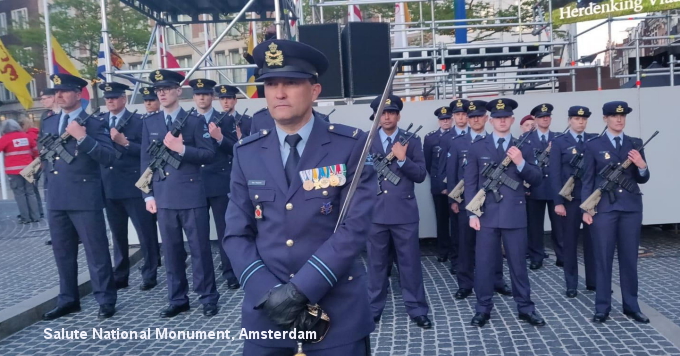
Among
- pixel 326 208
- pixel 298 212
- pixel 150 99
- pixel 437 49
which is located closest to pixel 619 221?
pixel 326 208

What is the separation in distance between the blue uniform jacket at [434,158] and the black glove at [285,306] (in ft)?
20.4

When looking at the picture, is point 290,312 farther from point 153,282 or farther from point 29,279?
point 29,279

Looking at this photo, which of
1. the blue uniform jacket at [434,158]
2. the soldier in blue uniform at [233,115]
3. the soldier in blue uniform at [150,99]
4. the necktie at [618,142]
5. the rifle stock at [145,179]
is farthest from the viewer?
the blue uniform jacket at [434,158]

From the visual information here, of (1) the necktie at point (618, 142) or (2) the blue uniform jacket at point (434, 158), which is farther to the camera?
(2) the blue uniform jacket at point (434, 158)

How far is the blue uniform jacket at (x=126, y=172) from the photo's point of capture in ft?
24.3

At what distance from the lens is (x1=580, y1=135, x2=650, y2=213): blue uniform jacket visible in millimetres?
5723

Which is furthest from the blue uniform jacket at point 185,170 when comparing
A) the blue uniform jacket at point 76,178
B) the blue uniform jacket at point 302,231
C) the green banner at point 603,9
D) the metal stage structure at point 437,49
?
the green banner at point 603,9

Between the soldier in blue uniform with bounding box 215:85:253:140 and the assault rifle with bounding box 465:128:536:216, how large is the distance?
3294mm

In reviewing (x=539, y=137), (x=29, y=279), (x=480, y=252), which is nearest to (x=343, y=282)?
(x=480, y=252)

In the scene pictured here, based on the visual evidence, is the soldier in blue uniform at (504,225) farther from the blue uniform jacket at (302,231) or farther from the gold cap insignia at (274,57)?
the gold cap insignia at (274,57)

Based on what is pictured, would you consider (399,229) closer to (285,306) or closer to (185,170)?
(185,170)

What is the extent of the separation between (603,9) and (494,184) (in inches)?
276

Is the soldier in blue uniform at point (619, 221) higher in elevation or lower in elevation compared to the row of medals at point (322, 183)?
lower

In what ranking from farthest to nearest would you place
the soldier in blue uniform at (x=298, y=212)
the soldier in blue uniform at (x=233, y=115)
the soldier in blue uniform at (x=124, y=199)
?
the soldier in blue uniform at (x=233, y=115) → the soldier in blue uniform at (x=124, y=199) → the soldier in blue uniform at (x=298, y=212)
